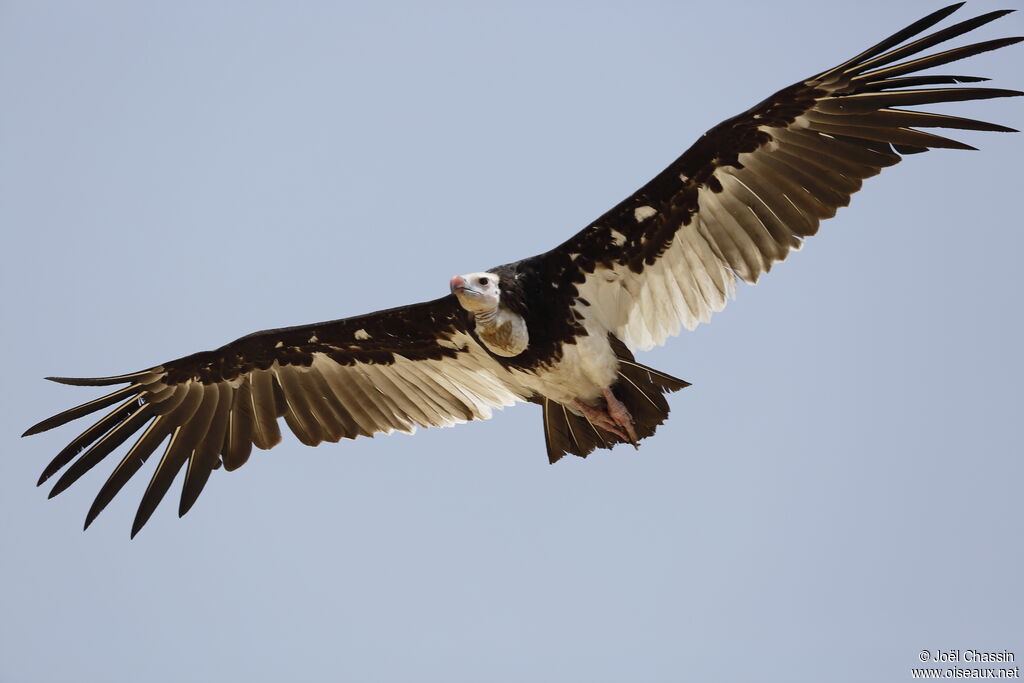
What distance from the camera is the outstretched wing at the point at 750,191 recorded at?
9.96 metres

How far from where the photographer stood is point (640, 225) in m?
10.8

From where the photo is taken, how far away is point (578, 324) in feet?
36.1

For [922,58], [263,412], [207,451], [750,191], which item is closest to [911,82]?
[922,58]

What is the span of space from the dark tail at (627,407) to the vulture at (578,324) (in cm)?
1

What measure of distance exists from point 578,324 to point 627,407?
81cm

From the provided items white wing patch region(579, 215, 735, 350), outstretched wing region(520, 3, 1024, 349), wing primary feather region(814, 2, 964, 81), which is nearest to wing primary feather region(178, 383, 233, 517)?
outstretched wing region(520, 3, 1024, 349)

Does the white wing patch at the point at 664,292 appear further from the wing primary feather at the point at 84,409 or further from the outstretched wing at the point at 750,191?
the wing primary feather at the point at 84,409

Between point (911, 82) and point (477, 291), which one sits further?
point (477, 291)

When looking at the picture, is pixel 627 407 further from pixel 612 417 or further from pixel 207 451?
pixel 207 451

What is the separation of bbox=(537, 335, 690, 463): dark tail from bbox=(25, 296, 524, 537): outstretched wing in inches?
28.4

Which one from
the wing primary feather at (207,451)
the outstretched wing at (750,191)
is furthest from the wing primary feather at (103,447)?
the outstretched wing at (750,191)

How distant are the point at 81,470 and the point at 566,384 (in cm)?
434

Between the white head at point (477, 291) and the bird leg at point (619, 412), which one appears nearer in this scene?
the white head at point (477, 291)

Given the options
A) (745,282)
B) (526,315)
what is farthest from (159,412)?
(745,282)
